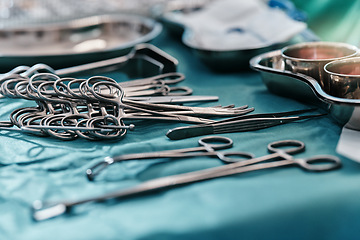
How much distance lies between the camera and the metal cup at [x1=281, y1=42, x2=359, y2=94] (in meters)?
0.55

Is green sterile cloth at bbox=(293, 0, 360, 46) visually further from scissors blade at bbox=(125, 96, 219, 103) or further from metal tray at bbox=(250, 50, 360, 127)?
scissors blade at bbox=(125, 96, 219, 103)

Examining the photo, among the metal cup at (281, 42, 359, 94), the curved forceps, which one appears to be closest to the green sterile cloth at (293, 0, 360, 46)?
the metal cup at (281, 42, 359, 94)

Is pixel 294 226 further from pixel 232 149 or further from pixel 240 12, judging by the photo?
pixel 240 12

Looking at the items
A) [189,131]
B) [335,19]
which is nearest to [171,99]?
[189,131]

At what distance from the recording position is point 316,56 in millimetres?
616

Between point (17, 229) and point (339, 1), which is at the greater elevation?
point (339, 1)

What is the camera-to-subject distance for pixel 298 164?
1.33 feet

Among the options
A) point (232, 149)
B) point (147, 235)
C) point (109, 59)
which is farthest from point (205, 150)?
point (109, 59)

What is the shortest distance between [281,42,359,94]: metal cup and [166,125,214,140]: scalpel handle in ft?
0.55

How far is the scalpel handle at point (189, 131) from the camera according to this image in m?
0.48

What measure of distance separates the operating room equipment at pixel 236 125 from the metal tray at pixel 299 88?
4 cm

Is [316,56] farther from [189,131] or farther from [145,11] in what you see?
[145,11]

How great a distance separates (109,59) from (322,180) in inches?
20.1

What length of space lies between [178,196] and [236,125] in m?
0.15
